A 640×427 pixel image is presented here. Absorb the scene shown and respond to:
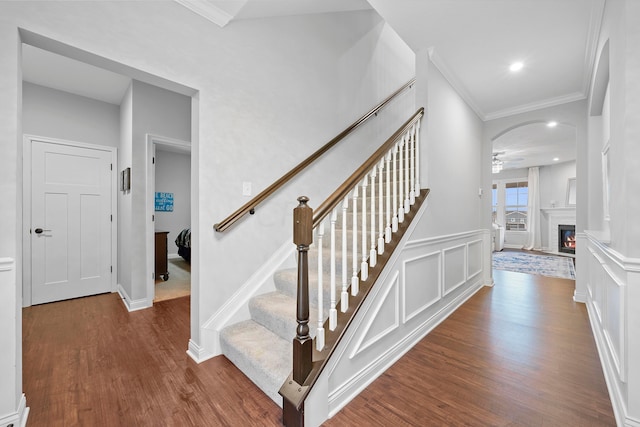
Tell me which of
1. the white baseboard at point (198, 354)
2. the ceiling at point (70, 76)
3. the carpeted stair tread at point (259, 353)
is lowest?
the white baseboard at point (198, 354)

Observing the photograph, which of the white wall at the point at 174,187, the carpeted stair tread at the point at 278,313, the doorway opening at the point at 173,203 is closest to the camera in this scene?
the carpeted stair tread at the point at 278,313

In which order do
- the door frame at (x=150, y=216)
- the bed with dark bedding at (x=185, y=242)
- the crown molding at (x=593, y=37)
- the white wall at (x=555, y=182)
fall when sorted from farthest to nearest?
the white wall at (x=555, y=182) → the bed with dark bedding at (x=185, y=242) → the door frame at (x=150, y=216) → the crown molding at (x=593, y=37)

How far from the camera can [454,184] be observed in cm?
315

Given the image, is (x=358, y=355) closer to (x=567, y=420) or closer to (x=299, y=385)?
(x=299, y=385)

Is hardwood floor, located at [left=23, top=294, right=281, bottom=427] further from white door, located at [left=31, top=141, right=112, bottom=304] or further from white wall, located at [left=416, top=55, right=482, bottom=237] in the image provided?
white wall, located at [left=416, top=55, right=482, bottom=237]

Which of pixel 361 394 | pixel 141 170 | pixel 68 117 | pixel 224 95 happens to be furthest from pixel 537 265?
pixel 68 117

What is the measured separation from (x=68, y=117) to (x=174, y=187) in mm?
3037

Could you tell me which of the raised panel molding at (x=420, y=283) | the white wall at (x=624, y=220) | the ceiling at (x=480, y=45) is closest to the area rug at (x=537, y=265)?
the ceiling at (x=480, y=45)

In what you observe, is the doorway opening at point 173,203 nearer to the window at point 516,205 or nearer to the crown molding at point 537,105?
the crown molding at point 537,105

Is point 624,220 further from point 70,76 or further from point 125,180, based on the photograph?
point 70,76

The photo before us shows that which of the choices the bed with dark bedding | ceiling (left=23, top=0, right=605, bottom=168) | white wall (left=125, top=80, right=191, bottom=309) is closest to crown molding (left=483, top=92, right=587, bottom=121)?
ceiling (left=23, top=0, right=605, bottom=168)

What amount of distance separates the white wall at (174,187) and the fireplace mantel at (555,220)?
1035 cm

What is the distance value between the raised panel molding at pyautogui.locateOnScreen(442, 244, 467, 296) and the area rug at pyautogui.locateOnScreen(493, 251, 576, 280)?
272cm

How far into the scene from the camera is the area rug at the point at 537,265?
5113 mm
